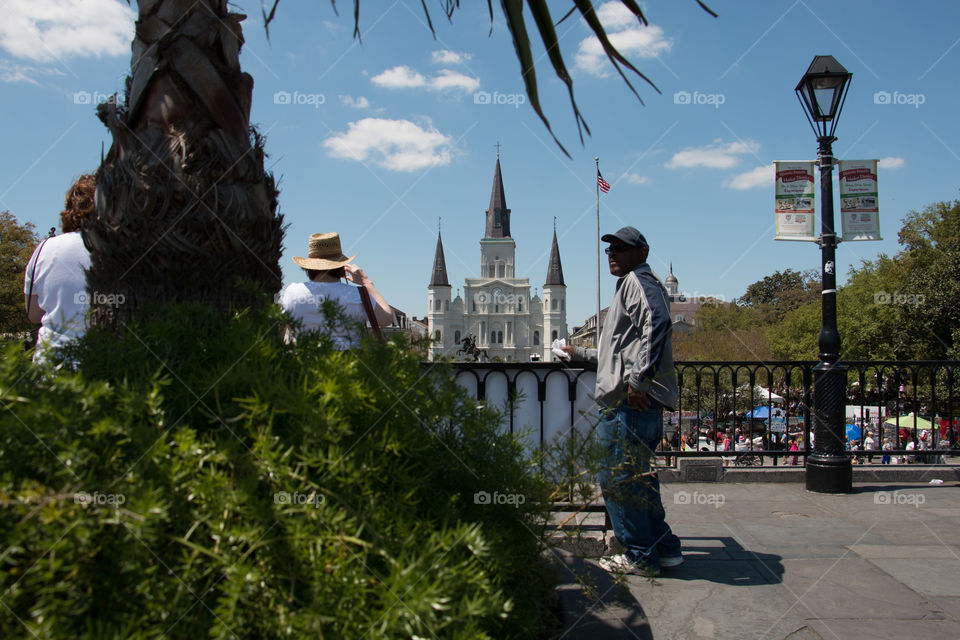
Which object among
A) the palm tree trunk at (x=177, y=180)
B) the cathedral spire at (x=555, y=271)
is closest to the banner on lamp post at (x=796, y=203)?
the palm tree trunk at (x=177, y=180)

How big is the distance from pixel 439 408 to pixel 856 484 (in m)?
7.36

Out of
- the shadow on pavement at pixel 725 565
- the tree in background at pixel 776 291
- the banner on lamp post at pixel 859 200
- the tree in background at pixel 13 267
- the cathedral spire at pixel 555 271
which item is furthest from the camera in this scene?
the cathedral spire at pixel 555 271

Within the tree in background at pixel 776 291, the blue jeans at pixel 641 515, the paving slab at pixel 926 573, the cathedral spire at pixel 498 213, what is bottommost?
the paving slab at pixel 926 573

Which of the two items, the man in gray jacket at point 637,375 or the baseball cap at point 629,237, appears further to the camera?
the baseball cap at point 629,237

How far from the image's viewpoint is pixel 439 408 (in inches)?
71.1

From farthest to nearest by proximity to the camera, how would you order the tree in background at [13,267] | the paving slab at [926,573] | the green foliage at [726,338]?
the green foliage at [726,338]
the tree in background at [13,267]
the paving slab at [926,573]

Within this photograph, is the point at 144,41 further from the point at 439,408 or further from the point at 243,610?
the point at 243,610

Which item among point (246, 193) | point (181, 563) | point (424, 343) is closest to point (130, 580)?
point (181, 563)

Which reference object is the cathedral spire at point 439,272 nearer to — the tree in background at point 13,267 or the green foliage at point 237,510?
the tree in background at point 13,267

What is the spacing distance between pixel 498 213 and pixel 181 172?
123719 mm

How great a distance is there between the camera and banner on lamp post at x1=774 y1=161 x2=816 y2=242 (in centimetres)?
768

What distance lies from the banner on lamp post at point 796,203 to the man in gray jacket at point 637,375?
4313 mm

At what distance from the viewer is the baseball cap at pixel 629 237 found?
422cm

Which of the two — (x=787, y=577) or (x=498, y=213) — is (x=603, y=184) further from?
(x=498, y=213)
